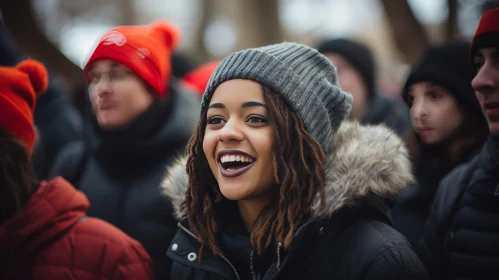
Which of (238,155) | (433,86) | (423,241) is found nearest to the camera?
(238,155)

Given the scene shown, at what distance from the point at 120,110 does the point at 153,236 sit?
72 centimetres

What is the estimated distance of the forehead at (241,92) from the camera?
1980 mm

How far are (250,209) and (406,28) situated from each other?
3.29m

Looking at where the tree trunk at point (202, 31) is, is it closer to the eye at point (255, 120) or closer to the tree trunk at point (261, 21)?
the tree trunk at point (261, 21)

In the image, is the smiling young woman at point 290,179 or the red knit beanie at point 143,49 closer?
the smiling young woman at point 290,179

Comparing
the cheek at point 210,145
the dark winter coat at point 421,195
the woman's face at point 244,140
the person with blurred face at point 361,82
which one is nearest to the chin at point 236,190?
the woman's face at point 244,140

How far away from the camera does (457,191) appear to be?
2.31m

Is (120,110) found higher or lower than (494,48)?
lower

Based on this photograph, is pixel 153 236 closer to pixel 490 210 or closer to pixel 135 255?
pixel 135 255

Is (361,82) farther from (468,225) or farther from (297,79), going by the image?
(297,79)

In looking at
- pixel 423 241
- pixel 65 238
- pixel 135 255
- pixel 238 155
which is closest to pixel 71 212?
pixel 65 238

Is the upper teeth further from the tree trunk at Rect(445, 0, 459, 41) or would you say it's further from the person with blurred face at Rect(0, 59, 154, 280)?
the tree trunk at Rect(445, 0, 459, 41)

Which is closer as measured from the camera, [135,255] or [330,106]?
[330,106]

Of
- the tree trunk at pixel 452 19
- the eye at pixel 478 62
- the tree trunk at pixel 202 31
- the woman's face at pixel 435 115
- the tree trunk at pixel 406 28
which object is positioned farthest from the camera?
the tree trunk at pixel 202 31
